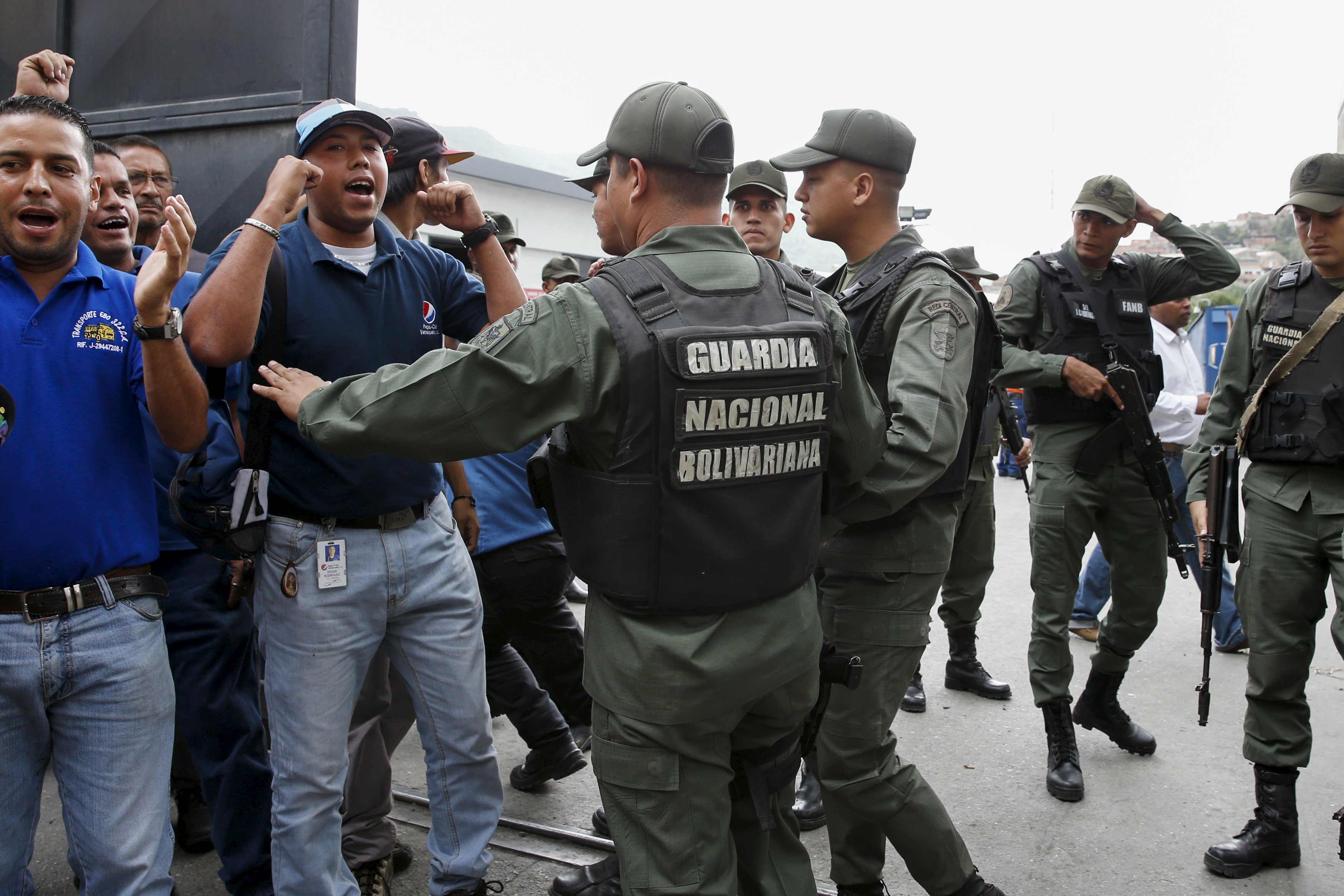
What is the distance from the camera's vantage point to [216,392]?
2393 mm

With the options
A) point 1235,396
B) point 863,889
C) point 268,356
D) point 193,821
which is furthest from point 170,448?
point 1235,396

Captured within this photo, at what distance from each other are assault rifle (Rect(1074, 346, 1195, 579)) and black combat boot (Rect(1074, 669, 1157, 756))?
637 millimetres

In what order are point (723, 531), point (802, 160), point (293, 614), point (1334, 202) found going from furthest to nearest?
point (1334, 202) < point (802, 160) < point (293, 614) < point (723, 531)

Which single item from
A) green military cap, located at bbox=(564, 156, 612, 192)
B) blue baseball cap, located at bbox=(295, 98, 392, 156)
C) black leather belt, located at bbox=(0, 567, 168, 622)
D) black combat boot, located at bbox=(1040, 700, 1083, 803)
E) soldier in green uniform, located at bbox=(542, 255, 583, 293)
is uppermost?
blue baseball cap, located at bbox=(295, 98, 392, 156)

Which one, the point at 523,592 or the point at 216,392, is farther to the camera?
the point at 523,592

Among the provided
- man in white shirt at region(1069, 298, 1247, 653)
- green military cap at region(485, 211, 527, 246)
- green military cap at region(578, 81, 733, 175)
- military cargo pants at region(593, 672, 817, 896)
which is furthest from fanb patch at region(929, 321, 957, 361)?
man in white shirt at region(1069, 298, 1247, 653)

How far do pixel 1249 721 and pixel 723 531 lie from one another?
8.02 feet

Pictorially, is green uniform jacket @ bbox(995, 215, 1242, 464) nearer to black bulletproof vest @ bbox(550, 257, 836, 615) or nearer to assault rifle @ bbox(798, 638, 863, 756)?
assault rifle @ bbox(798, 638, 863, 756)

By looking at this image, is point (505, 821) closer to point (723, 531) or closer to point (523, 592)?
point (523, 592)

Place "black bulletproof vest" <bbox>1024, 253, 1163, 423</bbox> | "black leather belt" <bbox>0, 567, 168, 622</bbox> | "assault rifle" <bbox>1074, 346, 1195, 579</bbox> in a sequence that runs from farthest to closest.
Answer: "black bulletproof vest" <bbox>1024, 253, 1163, 423</bbox>, "assault rifle" <bbox>1074, 346, 1195, 579</bbox>, "black leather belt" <bbox>0, 567, 168, 622</bbox>

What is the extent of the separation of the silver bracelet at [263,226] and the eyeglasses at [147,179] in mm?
1709

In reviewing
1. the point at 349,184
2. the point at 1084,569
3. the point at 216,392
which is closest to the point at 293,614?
the point at 216,392

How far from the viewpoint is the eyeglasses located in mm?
3514

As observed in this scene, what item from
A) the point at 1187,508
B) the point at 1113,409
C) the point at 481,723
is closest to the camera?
the point at 481,723
